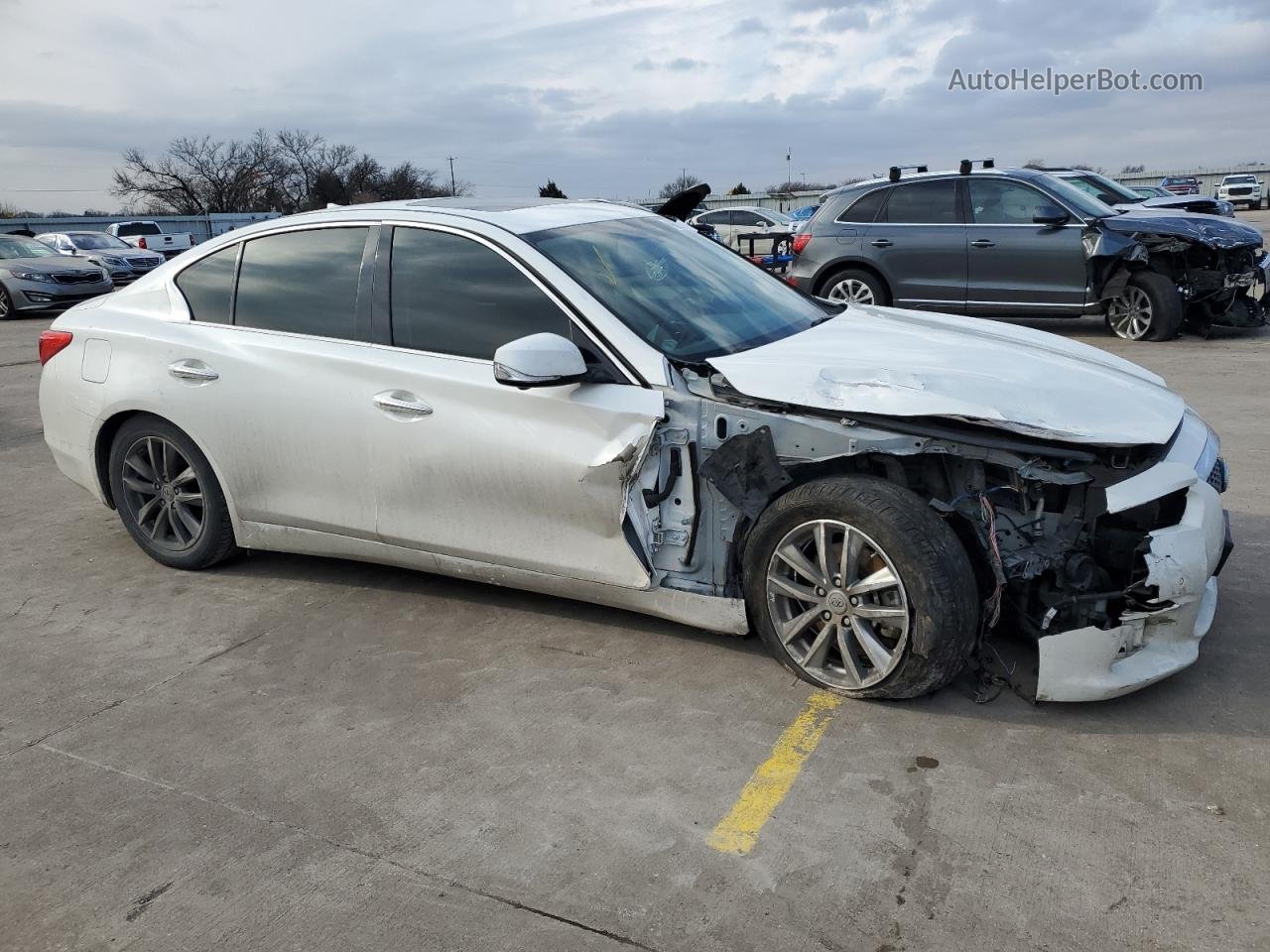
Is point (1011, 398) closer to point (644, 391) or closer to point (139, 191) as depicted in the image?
point (644, 391)

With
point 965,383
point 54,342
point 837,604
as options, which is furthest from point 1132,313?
point 54,342

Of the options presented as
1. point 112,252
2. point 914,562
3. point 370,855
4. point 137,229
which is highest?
point 137,229

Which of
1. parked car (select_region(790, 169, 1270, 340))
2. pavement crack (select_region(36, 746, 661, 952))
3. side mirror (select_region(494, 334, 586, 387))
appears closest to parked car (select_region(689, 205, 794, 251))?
parked car (select_region(790, 169, 1270, 340))

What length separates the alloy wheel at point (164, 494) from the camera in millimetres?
4820

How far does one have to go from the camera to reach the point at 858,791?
3033 millimetres

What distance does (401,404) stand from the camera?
13.3 feet

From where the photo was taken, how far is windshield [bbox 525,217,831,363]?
3887mm

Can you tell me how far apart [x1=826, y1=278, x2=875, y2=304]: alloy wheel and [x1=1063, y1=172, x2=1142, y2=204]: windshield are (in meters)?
2.82

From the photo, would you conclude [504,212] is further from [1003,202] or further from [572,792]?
[1003,202]

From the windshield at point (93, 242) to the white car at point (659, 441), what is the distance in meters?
22.5

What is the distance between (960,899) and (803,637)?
118 cm

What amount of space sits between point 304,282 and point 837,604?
8.65 feet

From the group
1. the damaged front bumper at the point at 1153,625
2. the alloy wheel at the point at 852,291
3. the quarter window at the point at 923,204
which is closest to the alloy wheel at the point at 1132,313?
the quarter window at the point at 923,204

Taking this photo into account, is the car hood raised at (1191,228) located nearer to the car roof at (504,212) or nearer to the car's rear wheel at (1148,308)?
the car's rear wheel at (1148,308)
